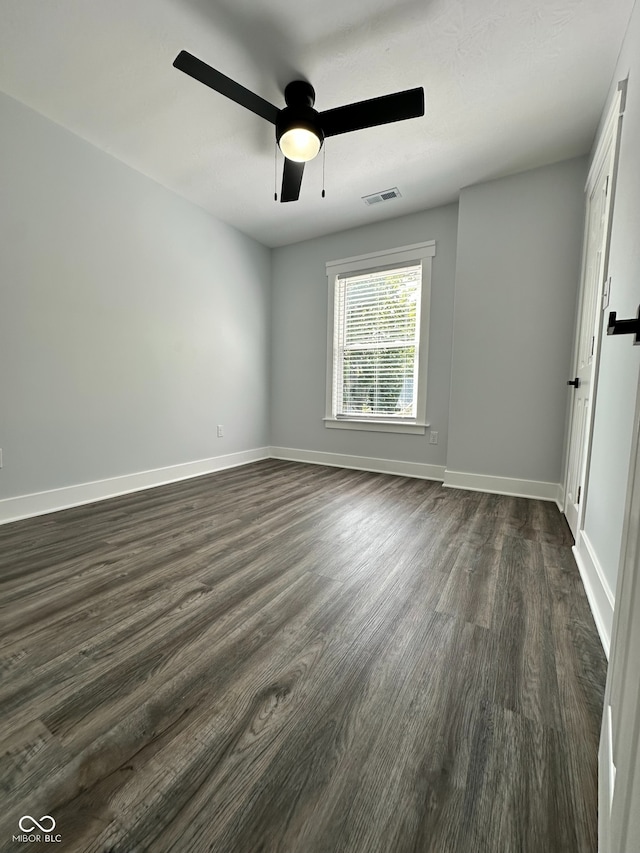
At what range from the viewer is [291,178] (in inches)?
95.9

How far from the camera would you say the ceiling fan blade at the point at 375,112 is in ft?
5.77

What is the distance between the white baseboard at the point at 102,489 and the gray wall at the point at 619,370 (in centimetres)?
330

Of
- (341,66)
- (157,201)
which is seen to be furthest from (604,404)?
(157,201)

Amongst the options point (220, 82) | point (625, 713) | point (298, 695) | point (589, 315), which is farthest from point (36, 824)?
point (589, 315)

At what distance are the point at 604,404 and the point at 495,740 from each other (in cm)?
146

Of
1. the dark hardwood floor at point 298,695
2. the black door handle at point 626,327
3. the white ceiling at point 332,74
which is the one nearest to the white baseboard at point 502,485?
the dark hardwood floor at point 298,695

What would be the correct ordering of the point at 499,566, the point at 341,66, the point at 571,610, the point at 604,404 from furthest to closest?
the point at 341,66
the point at 499,566
the point at 604,404
the point at 571,610

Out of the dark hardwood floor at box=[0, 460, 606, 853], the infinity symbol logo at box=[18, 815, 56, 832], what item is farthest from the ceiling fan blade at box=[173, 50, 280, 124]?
the infinity symbol logo at box=[18, 815, 56, 832]

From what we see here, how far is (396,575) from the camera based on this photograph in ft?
5.63

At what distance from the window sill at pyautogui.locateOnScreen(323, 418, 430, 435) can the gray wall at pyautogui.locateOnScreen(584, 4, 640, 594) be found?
197 centimetres

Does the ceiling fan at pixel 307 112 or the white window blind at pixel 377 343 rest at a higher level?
the ceiling fan at pixel 307 112

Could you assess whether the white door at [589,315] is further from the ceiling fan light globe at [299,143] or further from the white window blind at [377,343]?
the ceiling fan light globe at [299,143]

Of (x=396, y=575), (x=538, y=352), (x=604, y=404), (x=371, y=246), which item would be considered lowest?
(x=396, y=575)

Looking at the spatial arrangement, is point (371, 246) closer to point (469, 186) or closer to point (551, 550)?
point (469, 186)
